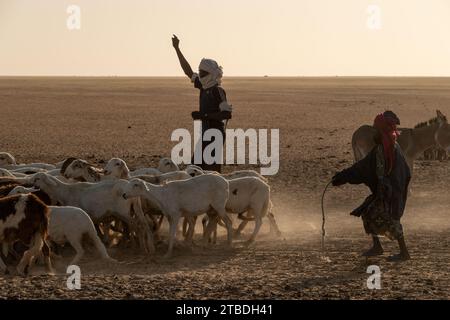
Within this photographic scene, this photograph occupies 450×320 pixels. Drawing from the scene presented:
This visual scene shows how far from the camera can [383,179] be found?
455 inches

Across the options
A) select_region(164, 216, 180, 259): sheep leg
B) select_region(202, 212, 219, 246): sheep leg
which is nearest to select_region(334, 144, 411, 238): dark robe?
select_region(164, 216, 180, 259): sheep leg

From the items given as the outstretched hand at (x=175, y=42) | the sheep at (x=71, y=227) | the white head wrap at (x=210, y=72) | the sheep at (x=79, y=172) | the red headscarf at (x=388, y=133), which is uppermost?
the outstretched hand at (x=175, y=42)

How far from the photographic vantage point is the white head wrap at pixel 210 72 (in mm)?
14555

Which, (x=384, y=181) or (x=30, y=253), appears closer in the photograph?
(x=30, y=253)

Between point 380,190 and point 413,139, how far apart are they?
7.09m

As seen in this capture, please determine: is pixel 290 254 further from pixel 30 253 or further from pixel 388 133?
pixel 30 253

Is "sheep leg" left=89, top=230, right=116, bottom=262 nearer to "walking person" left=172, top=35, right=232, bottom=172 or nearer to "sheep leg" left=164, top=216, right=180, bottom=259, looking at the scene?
"sheep leg" left=164, top=216, right=180, bottom=259

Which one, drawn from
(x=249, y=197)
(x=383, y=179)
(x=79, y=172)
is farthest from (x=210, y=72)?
(x=383, y=179)

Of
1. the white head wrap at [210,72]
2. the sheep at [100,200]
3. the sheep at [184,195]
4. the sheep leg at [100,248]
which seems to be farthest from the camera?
the white head wrap at [210,72]

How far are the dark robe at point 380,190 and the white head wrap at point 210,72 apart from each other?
3.63 m

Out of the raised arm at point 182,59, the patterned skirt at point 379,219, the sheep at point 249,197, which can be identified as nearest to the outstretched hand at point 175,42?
the raised arm at point 182,59

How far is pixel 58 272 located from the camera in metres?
11.0

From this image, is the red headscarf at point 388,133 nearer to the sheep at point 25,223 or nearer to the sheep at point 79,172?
the sheep at point 25,223
